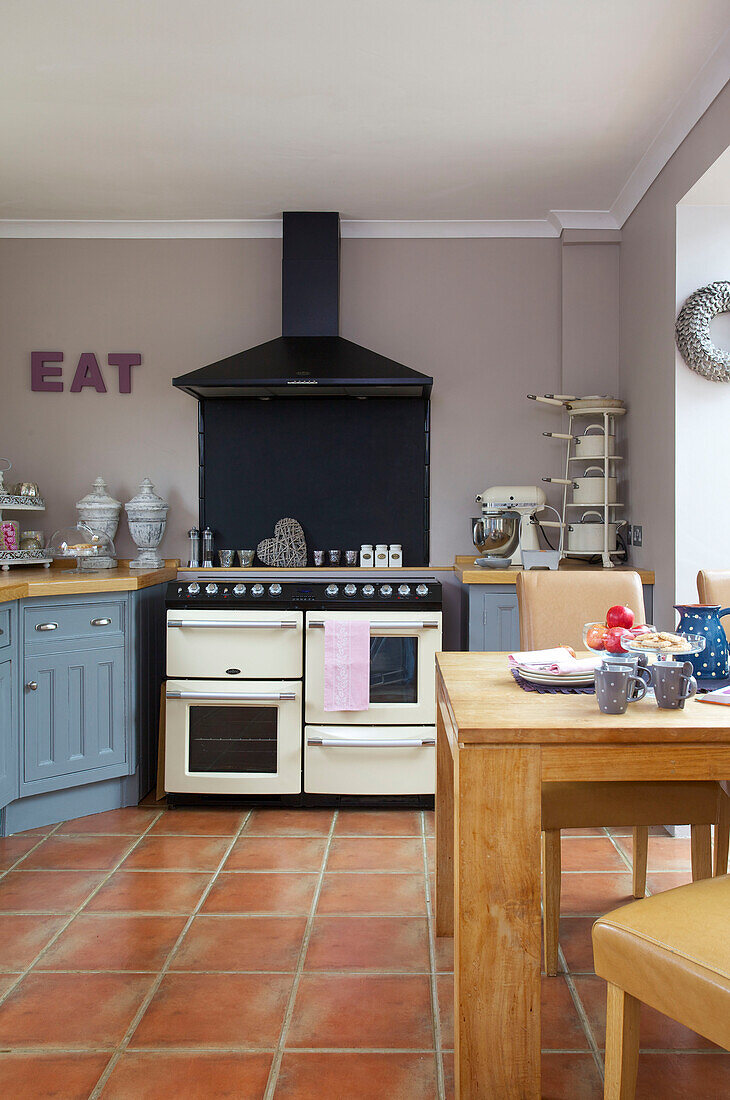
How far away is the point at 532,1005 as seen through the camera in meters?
1.50

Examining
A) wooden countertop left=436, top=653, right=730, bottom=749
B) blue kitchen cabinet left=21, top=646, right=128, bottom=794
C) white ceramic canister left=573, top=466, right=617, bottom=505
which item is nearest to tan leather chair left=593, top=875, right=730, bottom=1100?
wooden countertop left=436, top=653, right=730, bottom=749

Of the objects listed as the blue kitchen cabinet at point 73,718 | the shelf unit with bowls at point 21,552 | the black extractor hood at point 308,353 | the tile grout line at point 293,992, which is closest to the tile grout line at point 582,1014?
the tile grout line at point 293,992

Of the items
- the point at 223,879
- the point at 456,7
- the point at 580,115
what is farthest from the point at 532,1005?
the point at 580,115

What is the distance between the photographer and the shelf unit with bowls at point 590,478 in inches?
151

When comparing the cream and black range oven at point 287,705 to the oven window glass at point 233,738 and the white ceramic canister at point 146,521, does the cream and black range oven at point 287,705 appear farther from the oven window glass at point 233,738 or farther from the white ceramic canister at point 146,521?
the white ceramic canister at point 146,521

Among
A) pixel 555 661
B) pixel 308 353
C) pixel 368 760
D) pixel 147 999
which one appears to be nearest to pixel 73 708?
pixel 368 760

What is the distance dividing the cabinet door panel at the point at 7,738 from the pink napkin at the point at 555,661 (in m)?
1.93

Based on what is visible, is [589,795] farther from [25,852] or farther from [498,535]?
[25,852]

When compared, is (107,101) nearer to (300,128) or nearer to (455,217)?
(300,128)

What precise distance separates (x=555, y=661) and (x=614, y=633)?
22 cm

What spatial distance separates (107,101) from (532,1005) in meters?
3.07

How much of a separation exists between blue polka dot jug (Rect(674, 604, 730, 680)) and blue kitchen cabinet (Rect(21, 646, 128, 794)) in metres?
2.33

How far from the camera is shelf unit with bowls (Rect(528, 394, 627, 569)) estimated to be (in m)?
3.84

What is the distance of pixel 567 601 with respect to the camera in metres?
2.53
